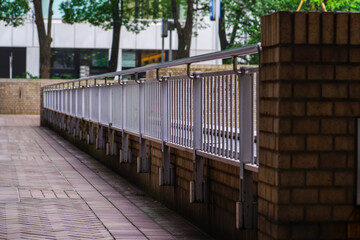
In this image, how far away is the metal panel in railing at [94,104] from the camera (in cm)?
1476

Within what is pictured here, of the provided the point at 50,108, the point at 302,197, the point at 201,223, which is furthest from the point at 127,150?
the point at 50,108

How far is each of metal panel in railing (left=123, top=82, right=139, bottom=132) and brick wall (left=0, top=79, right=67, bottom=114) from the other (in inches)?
1303

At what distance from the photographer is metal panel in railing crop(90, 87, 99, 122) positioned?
14763 mm

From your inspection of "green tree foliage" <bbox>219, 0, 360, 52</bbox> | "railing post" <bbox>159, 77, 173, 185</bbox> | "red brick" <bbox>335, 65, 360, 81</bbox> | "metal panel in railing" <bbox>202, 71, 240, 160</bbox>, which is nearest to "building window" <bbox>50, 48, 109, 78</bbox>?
"green tree foliage" <bbox>219, 0, 360, 52</bbox>

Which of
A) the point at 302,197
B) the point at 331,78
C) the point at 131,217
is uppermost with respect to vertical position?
the point at 331,78

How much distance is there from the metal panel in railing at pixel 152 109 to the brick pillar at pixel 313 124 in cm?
396

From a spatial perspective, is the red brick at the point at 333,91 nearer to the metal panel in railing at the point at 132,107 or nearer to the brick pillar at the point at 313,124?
the brick pillar at the point at 313,124

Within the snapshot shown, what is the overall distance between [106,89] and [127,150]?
8.30 ft

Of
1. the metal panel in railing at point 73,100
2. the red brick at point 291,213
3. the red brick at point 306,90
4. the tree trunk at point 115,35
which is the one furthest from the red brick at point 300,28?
the tree trunk at point 115,35

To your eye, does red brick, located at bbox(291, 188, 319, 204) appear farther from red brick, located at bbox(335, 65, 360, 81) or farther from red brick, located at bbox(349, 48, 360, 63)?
red brick, located at bbox(349, 48, 360, 63)

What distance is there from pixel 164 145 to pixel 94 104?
260 inches

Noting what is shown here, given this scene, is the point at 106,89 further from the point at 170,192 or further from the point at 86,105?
the point at 170,192

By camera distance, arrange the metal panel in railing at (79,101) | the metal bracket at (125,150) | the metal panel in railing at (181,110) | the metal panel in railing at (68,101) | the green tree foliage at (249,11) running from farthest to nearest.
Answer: the green tree foliage at (249,11) → the metal panel in railing at (68,101) → the metal panel in railing at (79,101) → the metal bracket at (125,150) → the metal panel in railing at (181,110)

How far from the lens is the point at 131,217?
26.8 feet
